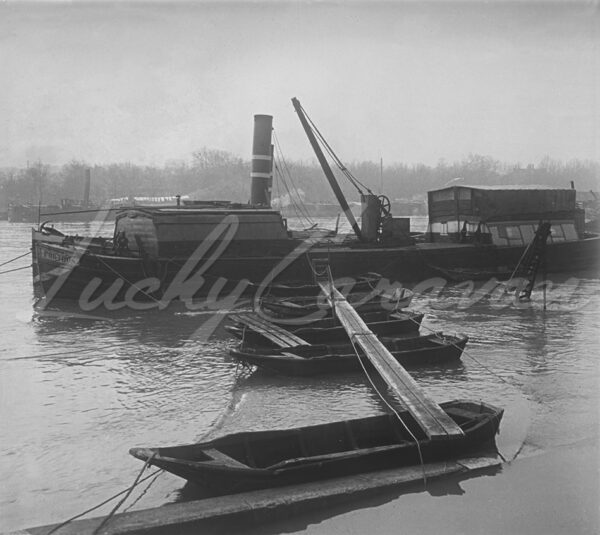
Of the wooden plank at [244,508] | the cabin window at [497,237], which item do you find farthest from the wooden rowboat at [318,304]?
the cabin window at [497,237]

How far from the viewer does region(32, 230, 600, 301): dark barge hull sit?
58.1ft

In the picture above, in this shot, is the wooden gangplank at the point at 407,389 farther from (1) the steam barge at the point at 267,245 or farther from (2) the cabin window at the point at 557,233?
(2) the cabin window at the point at 557,233

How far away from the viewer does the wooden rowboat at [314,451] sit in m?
5.35

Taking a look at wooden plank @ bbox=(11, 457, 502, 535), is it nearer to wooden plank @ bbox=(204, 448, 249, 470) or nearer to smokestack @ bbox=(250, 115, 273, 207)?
wooden plank @ bbox=(204, 448, 249, 470)

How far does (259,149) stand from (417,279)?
8.09 metres

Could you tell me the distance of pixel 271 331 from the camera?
11.1m

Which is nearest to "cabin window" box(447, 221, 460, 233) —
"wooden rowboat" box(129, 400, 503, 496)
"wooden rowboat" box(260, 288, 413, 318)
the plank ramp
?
"wooden rowboat" box(260, 288, 413, 318)

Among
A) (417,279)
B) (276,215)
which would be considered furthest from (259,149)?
(417,279)

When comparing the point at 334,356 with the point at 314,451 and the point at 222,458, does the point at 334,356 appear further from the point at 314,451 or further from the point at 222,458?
the point at 222,458

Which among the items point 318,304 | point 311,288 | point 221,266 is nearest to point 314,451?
point 318,304

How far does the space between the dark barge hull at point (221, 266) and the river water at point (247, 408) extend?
185cm

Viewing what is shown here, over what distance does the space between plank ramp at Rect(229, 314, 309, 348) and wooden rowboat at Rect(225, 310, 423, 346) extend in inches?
1.3

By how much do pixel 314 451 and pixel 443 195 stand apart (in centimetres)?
2117

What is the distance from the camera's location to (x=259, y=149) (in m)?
24.8
